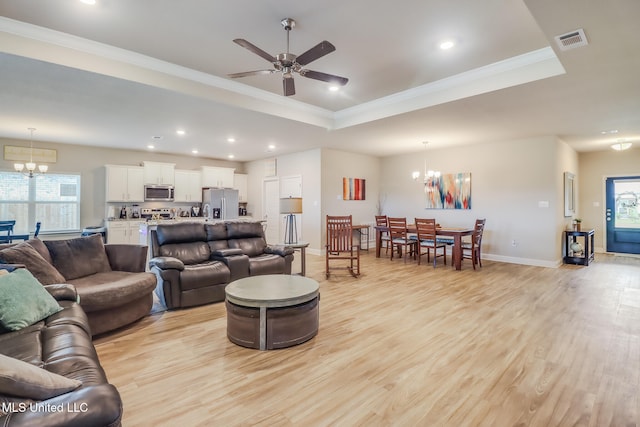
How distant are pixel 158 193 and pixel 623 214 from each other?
38.4 feet

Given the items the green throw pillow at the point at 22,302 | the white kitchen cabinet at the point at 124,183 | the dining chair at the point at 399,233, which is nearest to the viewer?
the green throw pillow at the point at 22,302

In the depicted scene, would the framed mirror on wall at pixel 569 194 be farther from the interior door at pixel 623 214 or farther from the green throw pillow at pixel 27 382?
the green throw pillow at pixel 27 382

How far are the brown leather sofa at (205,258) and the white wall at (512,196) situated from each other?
4.81 m

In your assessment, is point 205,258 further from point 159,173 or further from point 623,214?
point 623,214

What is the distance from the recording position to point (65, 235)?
23.8 ft

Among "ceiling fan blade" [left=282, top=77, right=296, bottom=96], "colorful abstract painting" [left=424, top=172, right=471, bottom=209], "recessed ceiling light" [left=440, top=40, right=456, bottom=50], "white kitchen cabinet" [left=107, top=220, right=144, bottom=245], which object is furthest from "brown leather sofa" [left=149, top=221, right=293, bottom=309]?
"colorful abstract painting" [left=424, top=172, right=471, bottom=209]

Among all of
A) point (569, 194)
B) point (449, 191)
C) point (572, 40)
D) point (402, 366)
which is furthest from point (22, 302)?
point (569, 194)

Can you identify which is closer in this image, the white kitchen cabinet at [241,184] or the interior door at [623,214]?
the interior door at [623,214]

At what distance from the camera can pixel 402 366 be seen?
2.40 metres

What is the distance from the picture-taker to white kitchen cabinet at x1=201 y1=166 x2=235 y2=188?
8930 millimetres

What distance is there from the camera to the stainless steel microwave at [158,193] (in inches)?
314

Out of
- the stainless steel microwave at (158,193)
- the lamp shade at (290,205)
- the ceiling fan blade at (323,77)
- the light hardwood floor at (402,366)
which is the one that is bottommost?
the light hardwood floor at (402,366)

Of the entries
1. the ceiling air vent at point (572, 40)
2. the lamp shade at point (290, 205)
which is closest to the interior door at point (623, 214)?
the ceiling air vent at point (572, 40)

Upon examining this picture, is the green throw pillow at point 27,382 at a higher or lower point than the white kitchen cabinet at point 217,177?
Answer: lower
